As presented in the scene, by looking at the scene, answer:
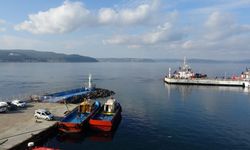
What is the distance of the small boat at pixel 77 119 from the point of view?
49562mm

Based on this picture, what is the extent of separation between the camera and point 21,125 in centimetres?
4816

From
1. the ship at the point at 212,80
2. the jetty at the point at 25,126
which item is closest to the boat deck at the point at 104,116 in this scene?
the jetty at the point at 25,126

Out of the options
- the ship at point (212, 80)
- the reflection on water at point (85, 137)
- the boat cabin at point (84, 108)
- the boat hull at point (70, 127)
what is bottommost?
the reflection on water at point (85, 137)

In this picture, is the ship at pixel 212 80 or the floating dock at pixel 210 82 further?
the ship at pixel 212 80

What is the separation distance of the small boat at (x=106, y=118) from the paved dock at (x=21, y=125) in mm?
7562

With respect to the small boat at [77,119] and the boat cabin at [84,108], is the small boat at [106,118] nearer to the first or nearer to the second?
the small boat at [77,119]

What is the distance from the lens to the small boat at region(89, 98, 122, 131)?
172ft

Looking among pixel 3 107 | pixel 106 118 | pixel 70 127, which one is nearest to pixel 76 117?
pixel 70 127

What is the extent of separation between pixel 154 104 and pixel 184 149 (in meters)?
39.0

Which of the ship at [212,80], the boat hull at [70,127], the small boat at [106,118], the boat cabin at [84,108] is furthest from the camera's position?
the ship at [212,80]

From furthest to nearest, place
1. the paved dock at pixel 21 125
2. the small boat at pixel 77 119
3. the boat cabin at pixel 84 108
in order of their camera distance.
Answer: the boat cabin at pixel 84 108, the small boat at pixel 77 119, the paved dock at pixel 21 125

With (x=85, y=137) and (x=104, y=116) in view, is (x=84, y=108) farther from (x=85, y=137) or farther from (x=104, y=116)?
(x=85, y=137)

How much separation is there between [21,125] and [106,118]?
17.6m

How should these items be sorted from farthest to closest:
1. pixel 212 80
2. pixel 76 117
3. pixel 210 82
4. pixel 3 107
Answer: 1. pixel 212 80
2. pixel 210 82
3. pixel 3 107
4. pixel 76 117
